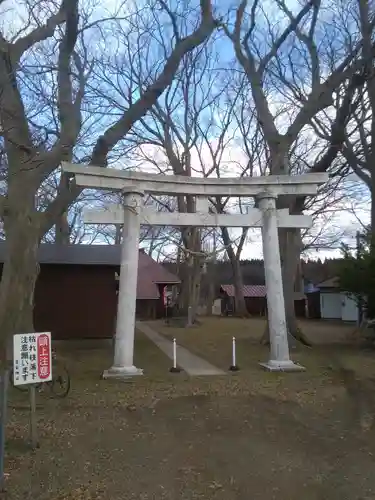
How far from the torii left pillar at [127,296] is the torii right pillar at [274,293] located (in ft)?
10.7

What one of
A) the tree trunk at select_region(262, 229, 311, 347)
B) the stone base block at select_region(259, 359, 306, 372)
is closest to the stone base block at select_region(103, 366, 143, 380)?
the stone base block at select_region(259, 359, 306, 372)

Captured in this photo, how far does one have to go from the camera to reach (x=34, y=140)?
495 inches

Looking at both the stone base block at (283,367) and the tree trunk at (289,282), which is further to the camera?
the tree trunk at (289,282)

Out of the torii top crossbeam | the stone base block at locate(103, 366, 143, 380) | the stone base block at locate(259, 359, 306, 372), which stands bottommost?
the stone base block at locate(103, 366, 143, 380)

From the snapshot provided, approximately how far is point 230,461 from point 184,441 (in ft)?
3.28

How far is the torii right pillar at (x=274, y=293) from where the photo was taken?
12.9 meters

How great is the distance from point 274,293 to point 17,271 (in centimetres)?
626

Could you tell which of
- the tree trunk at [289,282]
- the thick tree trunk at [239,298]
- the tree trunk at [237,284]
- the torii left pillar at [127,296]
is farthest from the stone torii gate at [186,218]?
the thick tree trunk at [239,298]

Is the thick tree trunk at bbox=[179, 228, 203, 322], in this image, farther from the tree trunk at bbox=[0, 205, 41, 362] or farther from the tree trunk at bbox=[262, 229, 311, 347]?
the tree trunk at bbox=[0, 205, 41, 362]

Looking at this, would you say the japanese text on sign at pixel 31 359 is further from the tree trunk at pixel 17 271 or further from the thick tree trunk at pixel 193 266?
the thick tree trunk at pixel 193 266

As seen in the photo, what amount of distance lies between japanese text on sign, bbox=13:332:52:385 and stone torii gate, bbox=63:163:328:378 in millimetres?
5350

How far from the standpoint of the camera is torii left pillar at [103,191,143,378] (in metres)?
12.0

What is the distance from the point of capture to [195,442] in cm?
695

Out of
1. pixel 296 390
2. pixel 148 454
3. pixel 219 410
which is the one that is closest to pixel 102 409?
pixel 219 410
